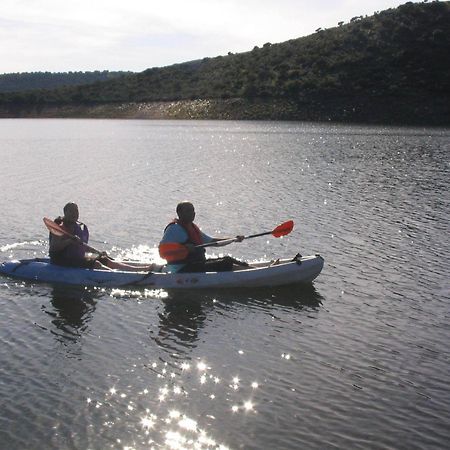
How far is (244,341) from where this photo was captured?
477 inches

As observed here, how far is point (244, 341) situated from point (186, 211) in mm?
4072

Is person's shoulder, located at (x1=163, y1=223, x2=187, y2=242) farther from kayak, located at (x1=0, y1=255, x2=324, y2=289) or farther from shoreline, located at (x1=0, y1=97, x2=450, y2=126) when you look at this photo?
shoreline, located at (x1=0, y1=97, x2=450, y2=126)

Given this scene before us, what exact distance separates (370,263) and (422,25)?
10022 centimetres

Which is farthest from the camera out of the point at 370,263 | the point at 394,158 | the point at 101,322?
the point at 394,158

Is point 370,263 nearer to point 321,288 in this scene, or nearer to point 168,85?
point 321,288

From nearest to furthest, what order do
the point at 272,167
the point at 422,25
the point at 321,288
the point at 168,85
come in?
the point at 321,288, the point at 272,167, the point at 422,25, the point at 168,85

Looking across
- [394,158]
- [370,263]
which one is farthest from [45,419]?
[394,158]

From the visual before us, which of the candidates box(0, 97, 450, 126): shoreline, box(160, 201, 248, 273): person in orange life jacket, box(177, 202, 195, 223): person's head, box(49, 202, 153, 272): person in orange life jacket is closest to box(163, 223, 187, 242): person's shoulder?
box(160, 201, 248, 273): person in orange life jacket

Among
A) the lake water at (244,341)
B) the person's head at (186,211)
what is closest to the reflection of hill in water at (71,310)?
the lake water at (244,341)

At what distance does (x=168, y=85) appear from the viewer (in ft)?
387

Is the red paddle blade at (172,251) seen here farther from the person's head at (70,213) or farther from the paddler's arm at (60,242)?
the person's head at (70,213)

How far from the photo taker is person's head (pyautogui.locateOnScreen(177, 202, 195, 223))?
15039 millimetres

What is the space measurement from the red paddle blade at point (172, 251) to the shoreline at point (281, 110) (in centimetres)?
7745

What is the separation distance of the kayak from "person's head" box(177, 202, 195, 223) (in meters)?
1.28
